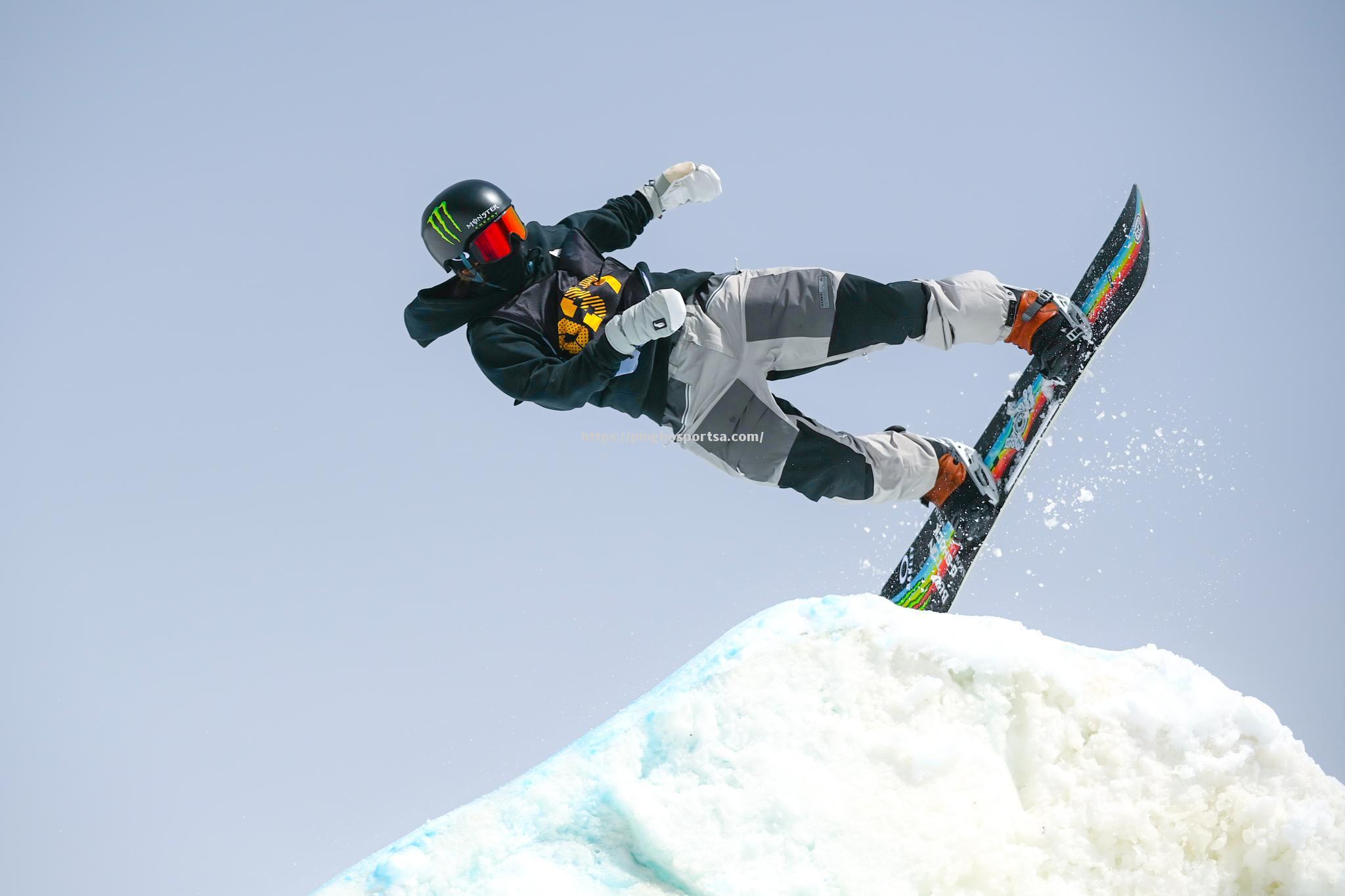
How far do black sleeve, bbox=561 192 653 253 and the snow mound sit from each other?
8.44 feet

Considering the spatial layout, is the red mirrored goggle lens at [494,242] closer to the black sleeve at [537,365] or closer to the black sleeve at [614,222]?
the black sleeve at [537,365]

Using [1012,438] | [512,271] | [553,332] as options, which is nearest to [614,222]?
[512,271]

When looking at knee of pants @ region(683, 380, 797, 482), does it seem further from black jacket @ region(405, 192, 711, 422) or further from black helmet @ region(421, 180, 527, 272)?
black helmet @ region(421, 180, 527, 272)

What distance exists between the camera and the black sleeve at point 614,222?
170 inches

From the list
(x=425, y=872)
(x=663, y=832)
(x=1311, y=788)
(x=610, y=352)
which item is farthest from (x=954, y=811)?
(x=610, y=352)

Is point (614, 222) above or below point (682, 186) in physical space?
below

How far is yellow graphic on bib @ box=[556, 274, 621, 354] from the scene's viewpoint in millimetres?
3855

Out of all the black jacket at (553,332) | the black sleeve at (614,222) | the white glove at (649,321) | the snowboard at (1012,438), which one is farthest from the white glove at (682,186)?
the snowboard at (1012,438)

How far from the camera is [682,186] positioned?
4.59 meters

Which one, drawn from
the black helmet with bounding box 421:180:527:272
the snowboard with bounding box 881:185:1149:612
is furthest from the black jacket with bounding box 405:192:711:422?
the snowboard with bounding box 881:185:1149:612

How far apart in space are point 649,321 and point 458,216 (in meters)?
1.05

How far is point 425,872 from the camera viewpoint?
200 cm

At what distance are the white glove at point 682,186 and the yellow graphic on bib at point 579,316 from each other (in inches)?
32.0

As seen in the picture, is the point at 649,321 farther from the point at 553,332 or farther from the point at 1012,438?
the point at 1012,438
